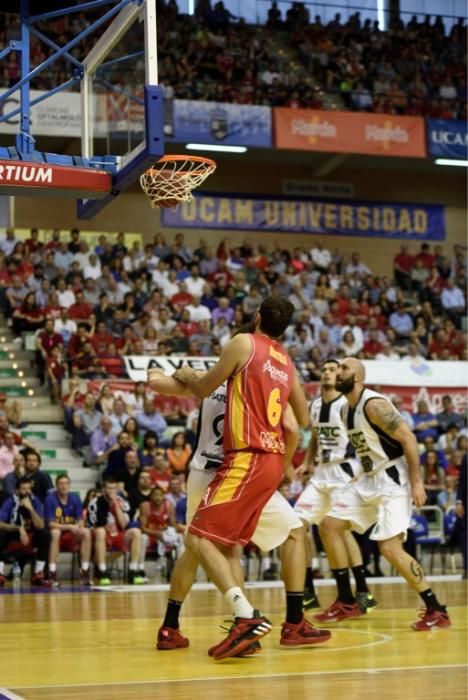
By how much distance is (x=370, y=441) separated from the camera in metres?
9.71

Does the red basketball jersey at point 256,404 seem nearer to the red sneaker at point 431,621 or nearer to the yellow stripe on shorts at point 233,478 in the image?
the yellow stripe on shorts at point 233,478

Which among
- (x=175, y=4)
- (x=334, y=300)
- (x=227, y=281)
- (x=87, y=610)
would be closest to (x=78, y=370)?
(x=227, y=281)

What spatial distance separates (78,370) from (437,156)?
1168 cm

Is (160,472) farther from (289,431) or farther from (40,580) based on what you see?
(289,431)

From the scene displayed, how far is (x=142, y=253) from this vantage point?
24391 millimetres

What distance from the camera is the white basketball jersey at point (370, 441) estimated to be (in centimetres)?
968

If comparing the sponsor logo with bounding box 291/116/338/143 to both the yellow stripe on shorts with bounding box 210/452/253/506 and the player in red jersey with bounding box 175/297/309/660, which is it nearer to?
the player in red jersey with bounding box 175/297/309/660

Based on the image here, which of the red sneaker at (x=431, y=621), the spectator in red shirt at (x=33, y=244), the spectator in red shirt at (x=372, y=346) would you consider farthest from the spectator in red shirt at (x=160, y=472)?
the red sneaker at (x=431, y=621)

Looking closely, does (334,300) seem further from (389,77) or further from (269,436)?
(269,436)

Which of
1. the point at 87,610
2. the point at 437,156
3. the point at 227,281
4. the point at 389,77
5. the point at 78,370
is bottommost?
the point at 87,610

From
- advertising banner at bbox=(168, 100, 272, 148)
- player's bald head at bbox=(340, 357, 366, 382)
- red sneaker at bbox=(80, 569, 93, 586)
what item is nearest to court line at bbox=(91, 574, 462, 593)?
red sneaker at bbox=(80, 569, 93, 586)

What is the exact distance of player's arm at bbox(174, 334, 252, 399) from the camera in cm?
728

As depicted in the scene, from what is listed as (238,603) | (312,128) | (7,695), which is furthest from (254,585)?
(312,128)

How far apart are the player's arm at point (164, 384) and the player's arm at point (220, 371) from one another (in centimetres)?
3
